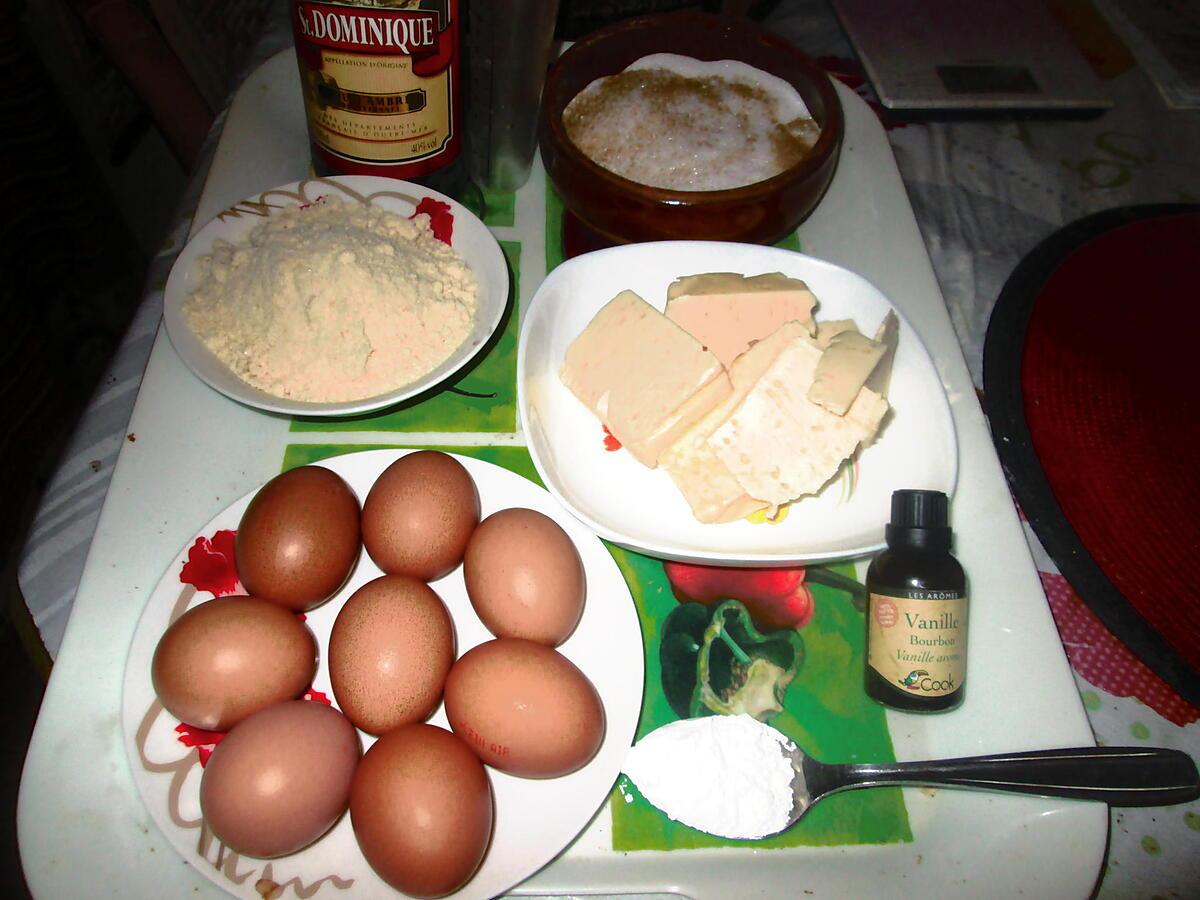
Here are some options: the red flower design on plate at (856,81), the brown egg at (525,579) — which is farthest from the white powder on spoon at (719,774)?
the red flower design on plate at (856,81)

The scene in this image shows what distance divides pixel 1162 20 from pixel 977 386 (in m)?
1.15

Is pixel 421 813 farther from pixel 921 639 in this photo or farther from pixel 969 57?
pixel 969 57

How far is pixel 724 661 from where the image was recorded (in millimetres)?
757

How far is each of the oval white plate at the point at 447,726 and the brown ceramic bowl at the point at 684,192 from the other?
0.36 metres

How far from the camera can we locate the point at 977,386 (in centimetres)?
104

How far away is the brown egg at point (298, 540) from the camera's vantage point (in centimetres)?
68

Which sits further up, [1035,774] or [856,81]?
[856,81]

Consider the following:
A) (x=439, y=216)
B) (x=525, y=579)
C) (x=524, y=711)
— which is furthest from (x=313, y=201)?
(x=524, y=711)

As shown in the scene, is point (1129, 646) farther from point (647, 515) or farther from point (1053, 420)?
point (647, 515)

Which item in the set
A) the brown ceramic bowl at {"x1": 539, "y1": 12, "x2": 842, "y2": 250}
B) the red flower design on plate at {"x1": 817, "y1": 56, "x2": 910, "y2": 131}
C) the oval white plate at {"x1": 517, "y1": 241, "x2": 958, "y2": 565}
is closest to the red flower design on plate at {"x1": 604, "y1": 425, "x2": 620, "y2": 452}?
the oval white plate at {"x1": 517, "y1": 241, "x2": 958, "y2": 565}

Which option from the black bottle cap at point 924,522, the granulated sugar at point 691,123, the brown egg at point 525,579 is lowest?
the brown egg at point 525,579

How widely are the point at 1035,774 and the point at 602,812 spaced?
37cm

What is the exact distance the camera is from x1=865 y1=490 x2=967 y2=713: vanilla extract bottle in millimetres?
687

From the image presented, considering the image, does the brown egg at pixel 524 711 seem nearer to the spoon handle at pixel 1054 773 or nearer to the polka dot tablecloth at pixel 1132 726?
the spoon handle at pixel 1054 773
